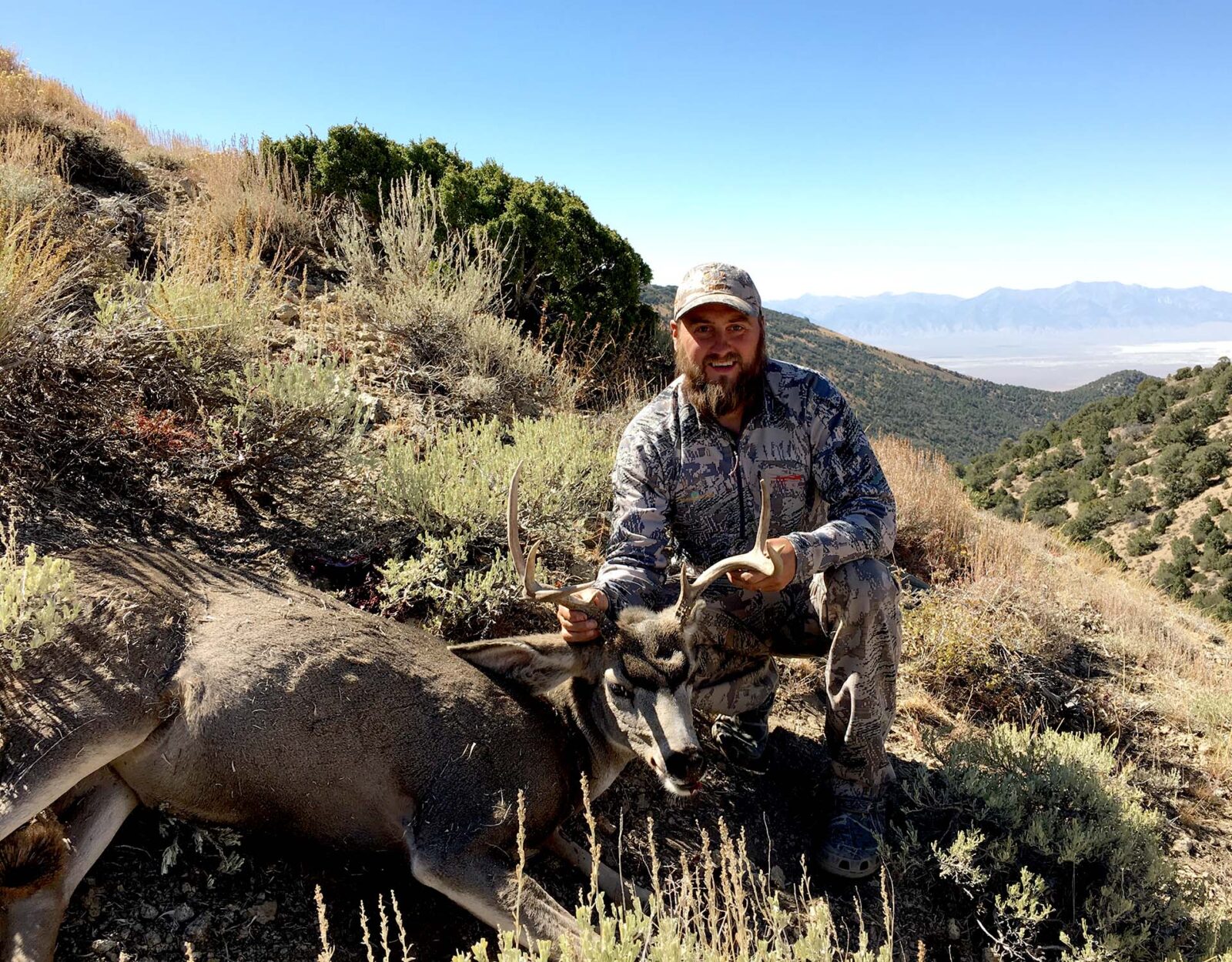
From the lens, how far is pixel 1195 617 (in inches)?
436

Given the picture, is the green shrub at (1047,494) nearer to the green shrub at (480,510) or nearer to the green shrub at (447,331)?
the green shrub at (447,331)

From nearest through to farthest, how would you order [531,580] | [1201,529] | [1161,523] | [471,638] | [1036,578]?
1. [531,580]
2. [471,638]
3. [1036,578]
4. [1201,529]
5. [1161,523]

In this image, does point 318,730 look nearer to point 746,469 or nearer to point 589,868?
point 589,868

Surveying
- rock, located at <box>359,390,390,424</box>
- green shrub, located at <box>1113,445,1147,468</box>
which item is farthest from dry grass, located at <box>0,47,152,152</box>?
green shrub, located at <box>1113,445,1147,468</box>

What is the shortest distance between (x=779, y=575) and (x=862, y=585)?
506 millimetres

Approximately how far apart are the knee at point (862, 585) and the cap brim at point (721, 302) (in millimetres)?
1284

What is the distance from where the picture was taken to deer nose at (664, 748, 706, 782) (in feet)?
8.83

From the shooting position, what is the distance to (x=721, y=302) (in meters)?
3.74

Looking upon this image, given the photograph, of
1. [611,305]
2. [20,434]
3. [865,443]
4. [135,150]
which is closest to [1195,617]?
[611,305]

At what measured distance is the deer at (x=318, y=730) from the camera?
8.14 ft

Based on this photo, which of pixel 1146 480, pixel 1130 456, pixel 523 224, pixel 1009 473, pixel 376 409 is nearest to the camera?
pixel 376 409

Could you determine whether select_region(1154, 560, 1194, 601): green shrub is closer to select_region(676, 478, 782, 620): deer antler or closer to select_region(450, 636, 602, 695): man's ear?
select_region(676, 478, 782, 620): deer antler

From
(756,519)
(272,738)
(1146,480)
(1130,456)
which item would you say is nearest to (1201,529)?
(1146,480)

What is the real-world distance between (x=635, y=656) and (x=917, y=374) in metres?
81.9
